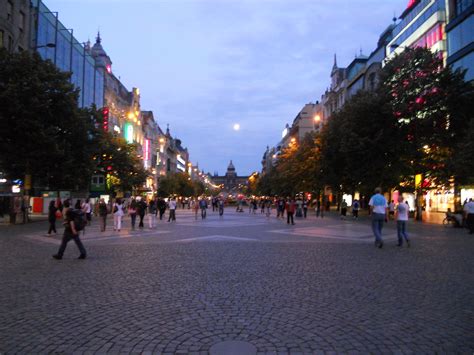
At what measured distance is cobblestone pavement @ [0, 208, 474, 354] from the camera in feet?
16.9

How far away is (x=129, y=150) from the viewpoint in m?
47.2

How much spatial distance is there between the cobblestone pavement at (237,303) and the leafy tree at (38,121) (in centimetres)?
1463

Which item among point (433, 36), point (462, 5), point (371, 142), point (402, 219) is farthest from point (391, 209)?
point (402, 219)

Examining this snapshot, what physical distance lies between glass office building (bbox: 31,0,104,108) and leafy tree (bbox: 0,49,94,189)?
11.1 m

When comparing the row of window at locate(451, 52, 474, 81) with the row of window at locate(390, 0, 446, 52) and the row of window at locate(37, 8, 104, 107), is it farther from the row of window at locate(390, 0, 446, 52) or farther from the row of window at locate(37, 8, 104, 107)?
the row of window at locate(37, 8, 104, 107)

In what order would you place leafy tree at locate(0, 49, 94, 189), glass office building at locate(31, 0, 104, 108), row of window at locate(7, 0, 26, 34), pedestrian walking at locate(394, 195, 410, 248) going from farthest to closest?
glass office building at locate(31, 0, 104, 108), row of window at locate(7, 0, 26, 34), leafy tree at locate(0, 49, 94, 189), pedestrian walking at locate(394, 195, 410, 248)

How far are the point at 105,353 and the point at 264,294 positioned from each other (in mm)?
3449

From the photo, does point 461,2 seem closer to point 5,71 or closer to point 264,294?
point 5,71

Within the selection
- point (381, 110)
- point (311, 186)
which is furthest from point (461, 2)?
point (311, 186)

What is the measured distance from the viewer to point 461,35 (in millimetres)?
39531

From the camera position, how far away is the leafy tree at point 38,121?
992 inches

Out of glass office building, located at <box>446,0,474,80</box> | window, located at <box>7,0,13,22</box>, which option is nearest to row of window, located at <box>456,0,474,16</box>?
glass office building, located at <box>446,0,474,80</box>

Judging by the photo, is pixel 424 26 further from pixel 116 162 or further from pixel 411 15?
pixel 116 162

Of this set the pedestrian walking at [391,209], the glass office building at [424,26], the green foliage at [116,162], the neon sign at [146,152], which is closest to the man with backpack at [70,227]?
the green foliage at [116,162]
